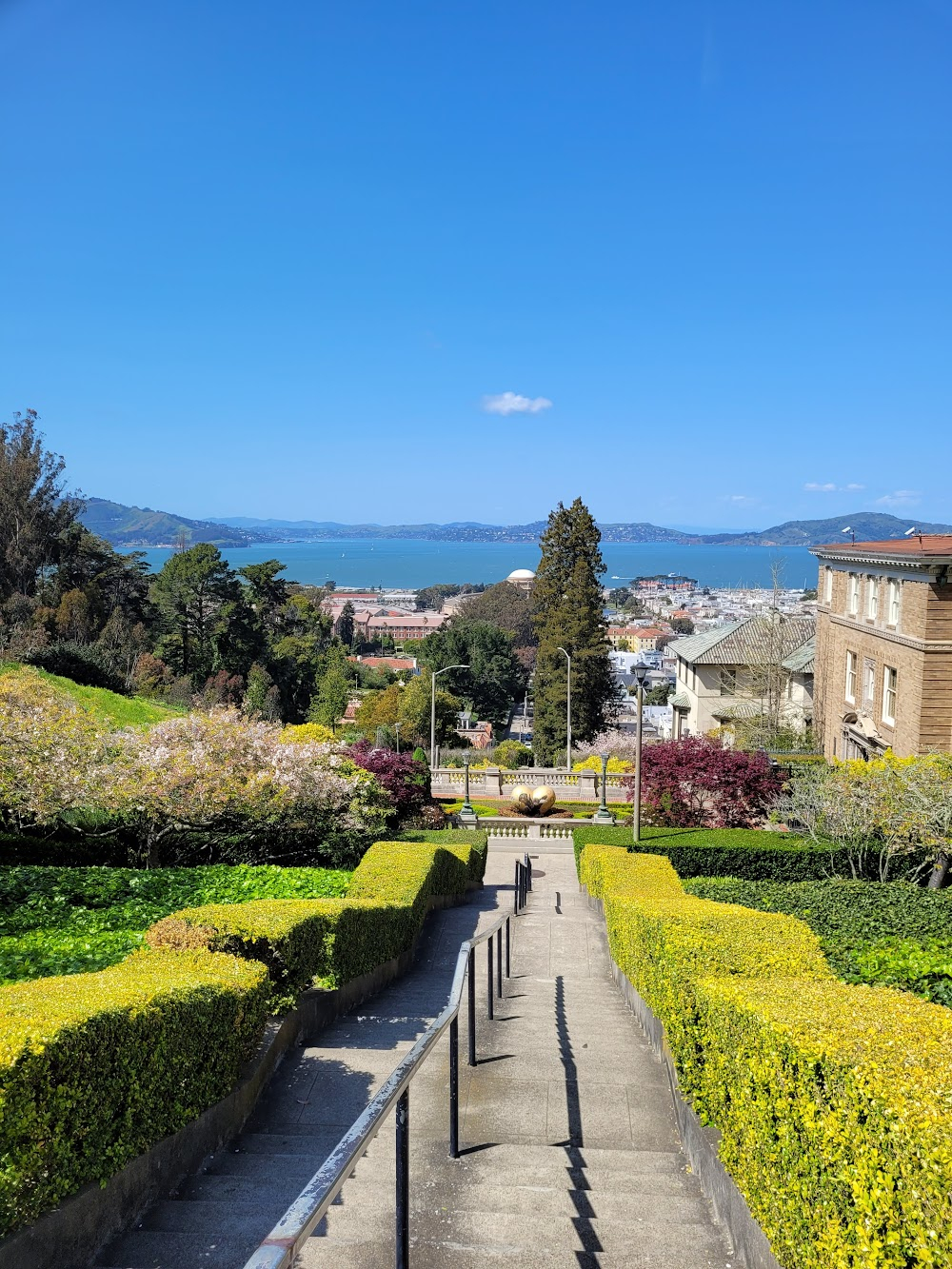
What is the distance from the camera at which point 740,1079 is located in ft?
17.1

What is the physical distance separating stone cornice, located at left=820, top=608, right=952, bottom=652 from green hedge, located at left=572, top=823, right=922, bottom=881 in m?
8.72

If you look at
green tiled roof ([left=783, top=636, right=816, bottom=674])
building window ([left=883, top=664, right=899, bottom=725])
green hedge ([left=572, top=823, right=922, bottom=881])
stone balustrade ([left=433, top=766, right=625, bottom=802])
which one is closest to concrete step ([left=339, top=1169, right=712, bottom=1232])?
green hedge ([left=572, top=823, right=922, bottom=881])

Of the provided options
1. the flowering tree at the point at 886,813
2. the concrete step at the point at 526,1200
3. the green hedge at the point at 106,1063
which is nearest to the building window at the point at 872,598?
the flowering tree at the point at 886,813

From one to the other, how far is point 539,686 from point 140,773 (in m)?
42.2

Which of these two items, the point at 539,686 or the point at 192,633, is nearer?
the point at 539,686

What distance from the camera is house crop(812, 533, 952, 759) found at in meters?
28.1

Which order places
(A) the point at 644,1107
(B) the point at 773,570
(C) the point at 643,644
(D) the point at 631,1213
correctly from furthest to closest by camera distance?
(C) the point at 643,644, (B) the point at 773,570, (A) the point at 644,1107, (D) the point at 631,1213

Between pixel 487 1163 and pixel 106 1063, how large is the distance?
2149mm

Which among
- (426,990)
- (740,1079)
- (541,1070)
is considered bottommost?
(426,990)

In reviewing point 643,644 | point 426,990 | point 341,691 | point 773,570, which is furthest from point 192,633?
point 643,644

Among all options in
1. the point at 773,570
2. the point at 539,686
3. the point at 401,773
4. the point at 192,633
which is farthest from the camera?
the point at 192,633

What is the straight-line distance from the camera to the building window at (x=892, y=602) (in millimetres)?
30703

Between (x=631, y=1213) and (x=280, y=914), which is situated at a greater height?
(x=280, y=914)

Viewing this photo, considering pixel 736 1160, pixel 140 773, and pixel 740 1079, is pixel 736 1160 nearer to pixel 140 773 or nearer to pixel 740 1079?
pixel 740 1079
